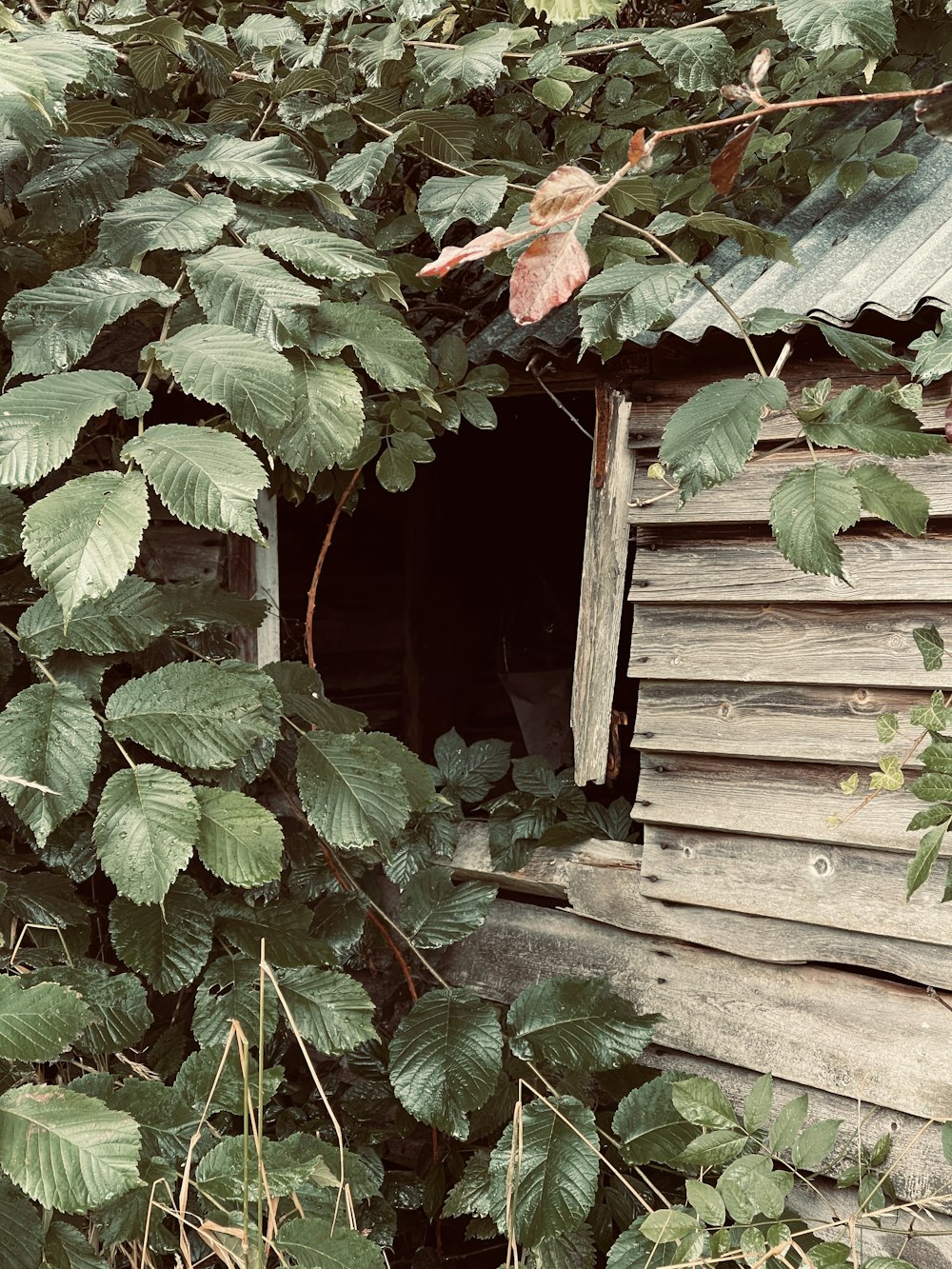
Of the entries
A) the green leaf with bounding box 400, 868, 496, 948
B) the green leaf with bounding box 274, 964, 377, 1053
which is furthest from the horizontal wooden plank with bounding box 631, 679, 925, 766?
the green leaf with bounding box 274, 964, 377, 1053

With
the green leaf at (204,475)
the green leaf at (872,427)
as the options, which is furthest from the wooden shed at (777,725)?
the green leaf at (204,475)

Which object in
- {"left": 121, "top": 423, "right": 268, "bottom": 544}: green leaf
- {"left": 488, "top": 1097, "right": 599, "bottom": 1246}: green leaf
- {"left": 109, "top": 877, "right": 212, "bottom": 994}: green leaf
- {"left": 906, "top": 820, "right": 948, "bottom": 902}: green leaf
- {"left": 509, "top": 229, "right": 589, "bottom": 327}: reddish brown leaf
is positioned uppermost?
{"left": 509, "top": 229, "right": 589, "bottom": 327}: reddish brown leaf

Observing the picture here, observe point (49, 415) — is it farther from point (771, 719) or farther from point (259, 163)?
point (771, 719)

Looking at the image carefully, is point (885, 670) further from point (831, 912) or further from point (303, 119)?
point (303, 119)

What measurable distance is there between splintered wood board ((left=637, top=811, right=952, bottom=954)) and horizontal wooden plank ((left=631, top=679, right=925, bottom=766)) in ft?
0.71

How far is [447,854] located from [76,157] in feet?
6.41

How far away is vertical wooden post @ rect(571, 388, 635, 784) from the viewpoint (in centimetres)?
271

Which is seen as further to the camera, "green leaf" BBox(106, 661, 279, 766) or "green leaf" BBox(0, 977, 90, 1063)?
"green leaf" BBox(106, 661, 279, 766)

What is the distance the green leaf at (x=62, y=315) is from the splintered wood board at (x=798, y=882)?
180cm

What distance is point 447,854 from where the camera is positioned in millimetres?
3021

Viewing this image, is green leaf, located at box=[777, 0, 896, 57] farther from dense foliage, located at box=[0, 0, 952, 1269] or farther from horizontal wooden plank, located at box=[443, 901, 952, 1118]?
horizontal wooden plank, located at box=[443, 901, 952, 1118]

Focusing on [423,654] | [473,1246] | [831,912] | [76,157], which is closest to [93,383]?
[76,157]

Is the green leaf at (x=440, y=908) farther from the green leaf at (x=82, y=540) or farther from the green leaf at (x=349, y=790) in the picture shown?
the green leaf at (x=82, y=540)

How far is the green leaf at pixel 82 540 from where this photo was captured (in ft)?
3.90
